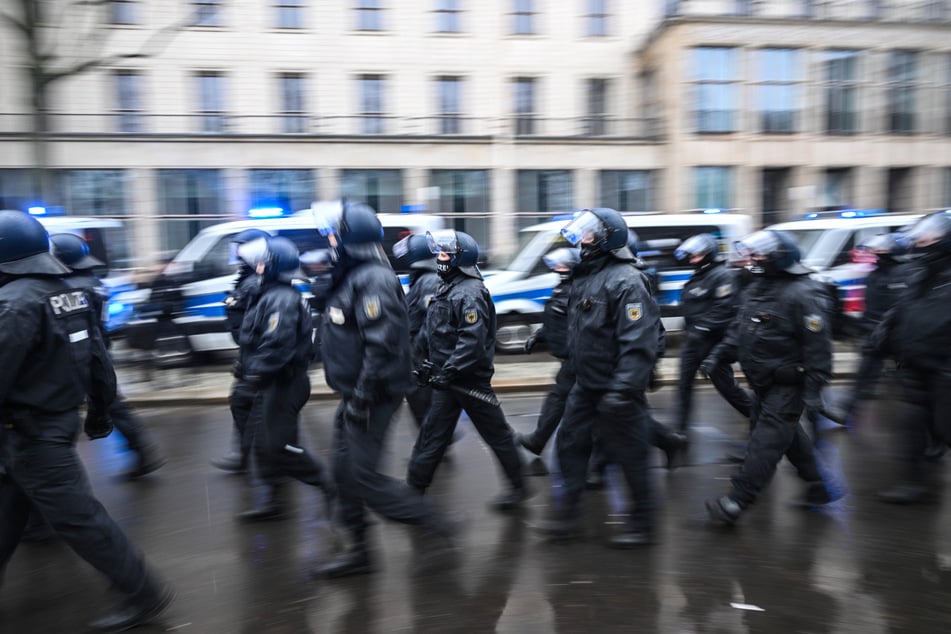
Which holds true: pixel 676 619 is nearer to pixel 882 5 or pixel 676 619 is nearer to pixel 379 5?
pixel 379 5

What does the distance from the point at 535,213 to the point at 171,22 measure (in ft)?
39.1

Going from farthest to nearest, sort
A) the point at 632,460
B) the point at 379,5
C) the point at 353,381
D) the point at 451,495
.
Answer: the point at 379,5 < the point at 451,495 < the point at 632,460 < the point at 353,381

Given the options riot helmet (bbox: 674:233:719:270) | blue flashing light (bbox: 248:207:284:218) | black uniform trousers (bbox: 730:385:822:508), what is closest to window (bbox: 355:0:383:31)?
blue flashing light (bbox: 248:207:284:218)

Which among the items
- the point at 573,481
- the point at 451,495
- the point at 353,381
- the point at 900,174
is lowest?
the point at 451,495

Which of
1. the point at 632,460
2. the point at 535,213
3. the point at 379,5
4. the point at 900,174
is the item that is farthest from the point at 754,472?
the point at 900,174

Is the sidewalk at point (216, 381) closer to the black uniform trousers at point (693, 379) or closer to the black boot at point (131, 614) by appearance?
the black uniform trousers at point (693, 379)

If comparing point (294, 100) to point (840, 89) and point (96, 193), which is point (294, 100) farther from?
point (840, 89)

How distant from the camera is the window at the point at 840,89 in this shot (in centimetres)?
2320

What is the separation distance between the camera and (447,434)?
4.67m

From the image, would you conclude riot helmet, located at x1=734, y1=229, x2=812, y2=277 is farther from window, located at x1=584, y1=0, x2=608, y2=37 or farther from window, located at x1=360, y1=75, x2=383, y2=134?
window, located at x1=584, y1=0, x2=608, y2=37

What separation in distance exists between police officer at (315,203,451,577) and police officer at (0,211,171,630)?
38.7 inches

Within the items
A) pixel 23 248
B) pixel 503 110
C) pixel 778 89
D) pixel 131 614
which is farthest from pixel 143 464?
pixel 778 89

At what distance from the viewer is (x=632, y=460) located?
4.03 meters

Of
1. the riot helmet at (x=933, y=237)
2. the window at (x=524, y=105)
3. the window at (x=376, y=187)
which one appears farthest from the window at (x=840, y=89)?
the riot helmet at (x=933, y=237)
